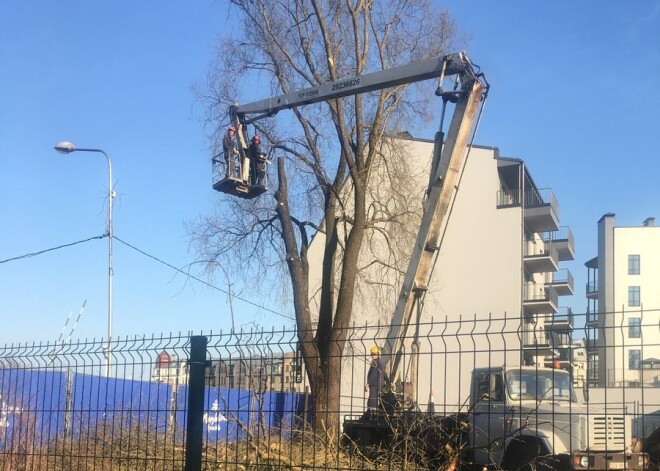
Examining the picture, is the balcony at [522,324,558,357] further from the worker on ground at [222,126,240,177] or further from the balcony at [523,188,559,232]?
the balcony at [523,188,559,232]

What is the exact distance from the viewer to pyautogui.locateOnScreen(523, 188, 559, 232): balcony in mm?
39625

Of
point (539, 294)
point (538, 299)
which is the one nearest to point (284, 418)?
point (538, 299)

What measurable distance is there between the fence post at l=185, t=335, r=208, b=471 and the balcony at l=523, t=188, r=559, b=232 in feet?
108

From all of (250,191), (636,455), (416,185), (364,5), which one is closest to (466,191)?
(416,185)

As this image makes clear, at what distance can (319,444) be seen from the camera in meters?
7.64

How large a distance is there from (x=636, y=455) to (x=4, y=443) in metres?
7.29

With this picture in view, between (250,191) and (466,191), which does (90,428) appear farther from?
(466,191)

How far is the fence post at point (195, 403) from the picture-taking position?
7230 millimetres

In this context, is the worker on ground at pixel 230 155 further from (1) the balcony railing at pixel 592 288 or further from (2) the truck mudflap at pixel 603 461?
(1) the balcony railing at pixel 592 288

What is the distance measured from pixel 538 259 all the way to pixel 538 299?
108 inches

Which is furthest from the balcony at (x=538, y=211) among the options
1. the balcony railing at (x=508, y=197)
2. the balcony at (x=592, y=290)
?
the balcony at (x=592, y=290)

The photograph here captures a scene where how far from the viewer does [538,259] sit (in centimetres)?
3988

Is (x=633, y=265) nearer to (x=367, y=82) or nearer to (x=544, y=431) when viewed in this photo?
(x=367, y=82)

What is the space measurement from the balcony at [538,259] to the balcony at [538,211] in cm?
111
